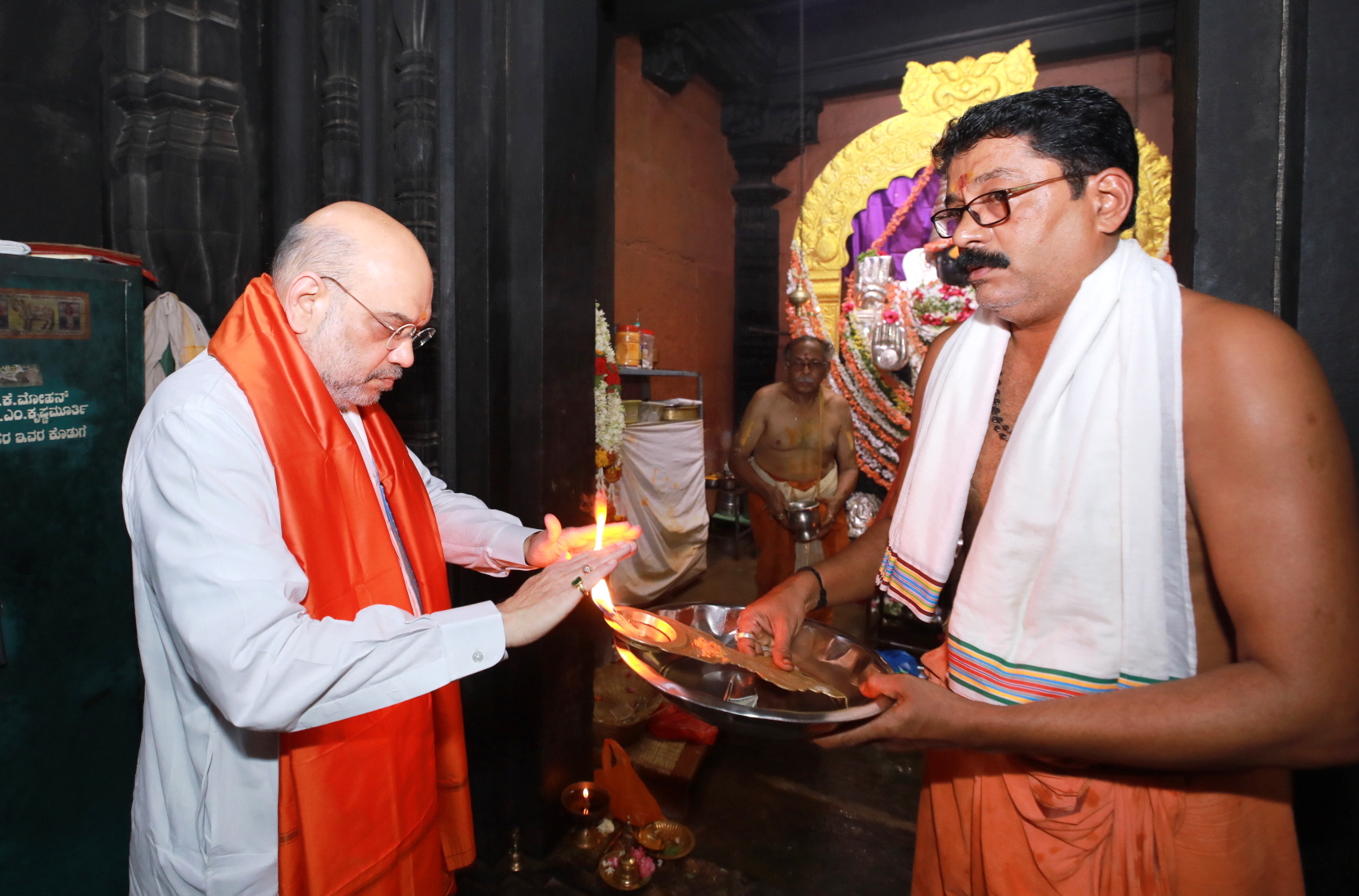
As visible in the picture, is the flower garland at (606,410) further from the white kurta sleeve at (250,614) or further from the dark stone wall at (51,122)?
the white kurta sleeve at (250,614)

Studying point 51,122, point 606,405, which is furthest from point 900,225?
point 51,122

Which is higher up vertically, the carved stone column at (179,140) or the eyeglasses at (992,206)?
the carved stone column at (179,140)

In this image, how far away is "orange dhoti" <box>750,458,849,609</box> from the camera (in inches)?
218

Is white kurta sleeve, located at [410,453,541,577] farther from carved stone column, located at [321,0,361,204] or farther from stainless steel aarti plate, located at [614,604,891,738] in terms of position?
carved stone column, located at [321,0,361,204]

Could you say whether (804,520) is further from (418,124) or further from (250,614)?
(250,614)

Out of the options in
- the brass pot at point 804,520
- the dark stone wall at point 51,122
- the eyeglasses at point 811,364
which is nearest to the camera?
the dark stone wall at point 51,122

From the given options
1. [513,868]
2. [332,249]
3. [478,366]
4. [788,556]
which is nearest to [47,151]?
[478,366]

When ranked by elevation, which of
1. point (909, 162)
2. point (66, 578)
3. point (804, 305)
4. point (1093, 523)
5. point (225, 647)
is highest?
point (909, 162)

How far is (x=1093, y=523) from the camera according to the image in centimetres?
146

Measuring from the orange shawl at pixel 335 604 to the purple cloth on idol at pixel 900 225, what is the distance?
6.95 metres

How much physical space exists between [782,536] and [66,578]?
4391mm

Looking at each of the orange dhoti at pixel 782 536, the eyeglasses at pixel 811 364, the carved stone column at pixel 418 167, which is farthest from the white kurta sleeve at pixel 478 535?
the eyeglasses at pixel 811 364

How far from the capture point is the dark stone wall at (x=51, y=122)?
102 inches

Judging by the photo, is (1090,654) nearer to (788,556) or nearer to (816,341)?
(788,556)
